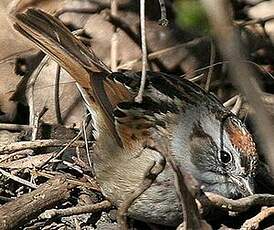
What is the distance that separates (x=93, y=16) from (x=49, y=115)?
552mm

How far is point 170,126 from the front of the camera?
2.63 metres

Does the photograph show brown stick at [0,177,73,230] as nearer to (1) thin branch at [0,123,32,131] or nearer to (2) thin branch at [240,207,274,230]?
(1) thin branch at [0,123,32,131]

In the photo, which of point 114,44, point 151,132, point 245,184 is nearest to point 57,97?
point 114,44

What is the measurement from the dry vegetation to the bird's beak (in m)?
0.04

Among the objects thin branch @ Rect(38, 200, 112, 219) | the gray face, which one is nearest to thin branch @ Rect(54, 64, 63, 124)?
thin branch @ Rect(38, 200, 112, 219)

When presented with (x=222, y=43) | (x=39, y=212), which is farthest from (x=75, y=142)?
(x=222, y=43)

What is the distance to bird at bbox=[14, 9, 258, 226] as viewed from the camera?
246 centimetres

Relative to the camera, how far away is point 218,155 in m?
2.48

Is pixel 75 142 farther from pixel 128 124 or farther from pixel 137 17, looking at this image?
pixel 137 17

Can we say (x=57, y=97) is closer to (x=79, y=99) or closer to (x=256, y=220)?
(x=79, y=99)

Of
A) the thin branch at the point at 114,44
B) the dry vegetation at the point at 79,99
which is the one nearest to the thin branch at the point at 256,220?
the dry vegetation at the point at 79,99

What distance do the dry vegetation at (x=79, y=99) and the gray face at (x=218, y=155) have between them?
93 millimetres

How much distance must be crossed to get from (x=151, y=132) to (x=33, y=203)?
0.55 meters

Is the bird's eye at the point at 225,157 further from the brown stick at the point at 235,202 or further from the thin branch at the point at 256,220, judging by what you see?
the thin branch at the point at 256,220
